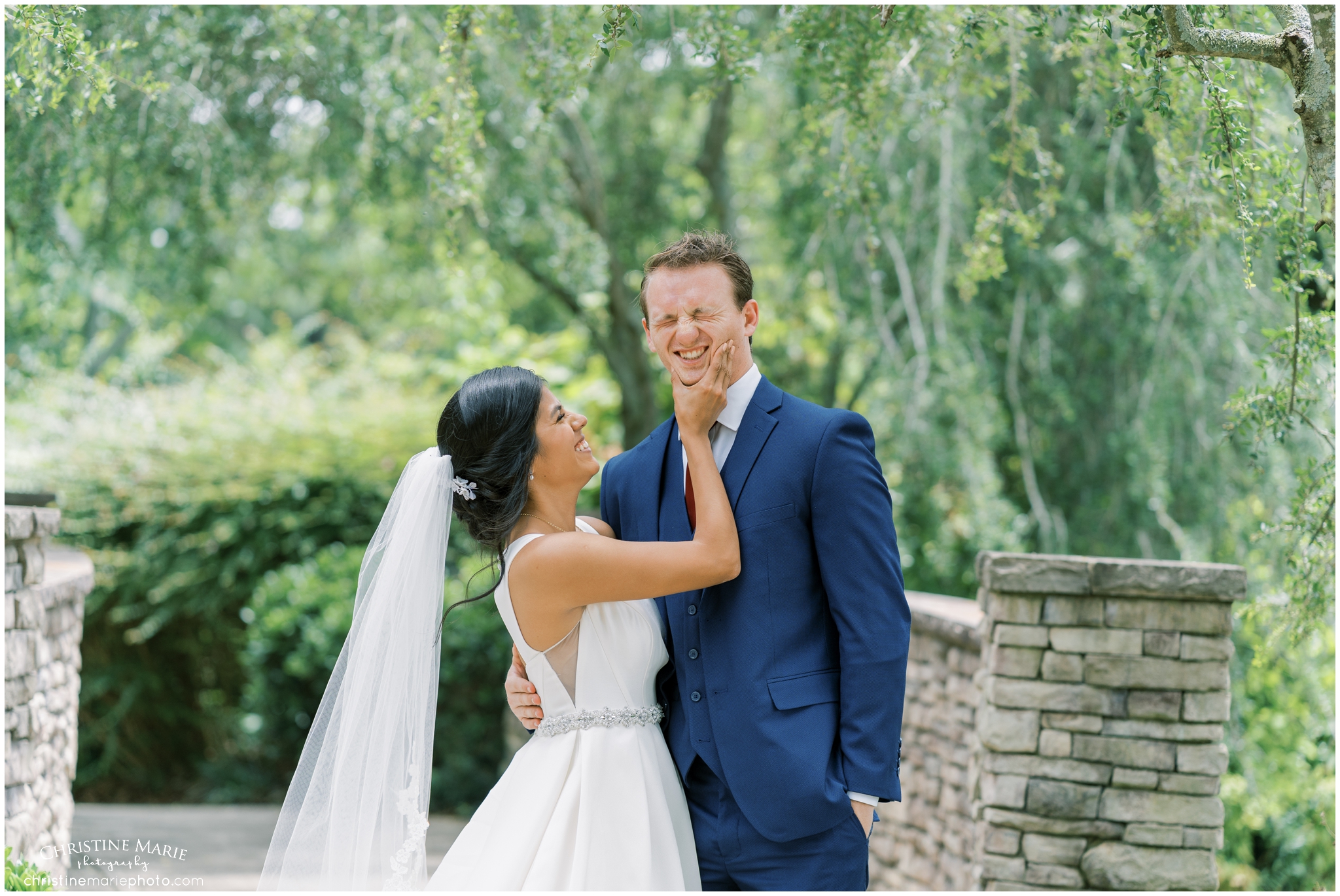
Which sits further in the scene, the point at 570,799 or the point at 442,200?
the point at 442,200

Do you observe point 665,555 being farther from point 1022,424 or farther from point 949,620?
point 1022,424

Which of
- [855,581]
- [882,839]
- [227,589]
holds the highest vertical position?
[855,581]

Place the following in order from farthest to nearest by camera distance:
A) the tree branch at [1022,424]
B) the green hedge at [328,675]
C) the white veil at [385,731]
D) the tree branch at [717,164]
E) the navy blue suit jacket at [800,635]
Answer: the tree branch at [717,164] < the green hedge at [328,675] < the tree branch at [1022,424] < the white veil at [385,731] < the navy blue suit jacket at [800,635]

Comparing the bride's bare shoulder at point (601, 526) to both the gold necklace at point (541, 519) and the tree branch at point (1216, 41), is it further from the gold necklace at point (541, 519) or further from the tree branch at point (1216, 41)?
the tree branch at point (1216, 41)

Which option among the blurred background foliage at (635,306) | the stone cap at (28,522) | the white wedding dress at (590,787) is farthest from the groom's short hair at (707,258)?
the stone cap at (28,522)

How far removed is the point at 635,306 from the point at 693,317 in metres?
4.38

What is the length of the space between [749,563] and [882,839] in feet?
11.7

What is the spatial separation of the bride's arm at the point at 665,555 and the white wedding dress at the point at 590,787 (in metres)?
0.11

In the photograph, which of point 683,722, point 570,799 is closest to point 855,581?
point 683,722

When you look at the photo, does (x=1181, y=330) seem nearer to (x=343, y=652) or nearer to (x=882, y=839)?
(x=882, y=839)

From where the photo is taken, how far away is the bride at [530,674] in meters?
2.17

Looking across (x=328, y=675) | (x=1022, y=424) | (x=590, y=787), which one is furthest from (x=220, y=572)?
(x=590, y=787)

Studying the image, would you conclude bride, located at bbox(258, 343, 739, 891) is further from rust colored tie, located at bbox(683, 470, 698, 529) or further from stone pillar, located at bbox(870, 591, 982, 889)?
stone pillar, located at bbox(870, 591, 982, 889)

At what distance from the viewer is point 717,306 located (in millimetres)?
2295
